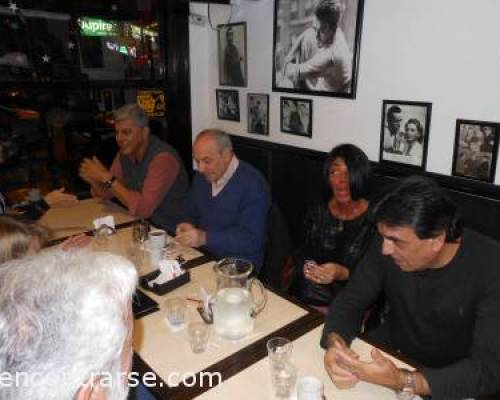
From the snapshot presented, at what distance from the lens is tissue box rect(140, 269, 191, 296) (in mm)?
1655

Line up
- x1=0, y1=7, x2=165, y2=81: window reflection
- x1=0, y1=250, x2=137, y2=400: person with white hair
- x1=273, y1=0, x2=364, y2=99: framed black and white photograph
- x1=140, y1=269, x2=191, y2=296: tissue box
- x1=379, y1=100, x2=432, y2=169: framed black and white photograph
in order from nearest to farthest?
x1=0, y1=250, x2=137, y2=400: person with white hair → x1=140, y1=269, x2=191, y2=296: tissue box → x1=379, y1=100, x2=432, y2=169: framed black and white photograph → x1=273, y1=0, x2=364, y2=99: framed black and white photograph → x1=0, y1=7, x2=165, y2=81: window reflection

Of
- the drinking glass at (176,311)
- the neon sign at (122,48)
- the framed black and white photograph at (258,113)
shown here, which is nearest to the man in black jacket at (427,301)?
the drinking glass at (176,311)

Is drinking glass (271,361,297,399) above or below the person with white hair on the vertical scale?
below

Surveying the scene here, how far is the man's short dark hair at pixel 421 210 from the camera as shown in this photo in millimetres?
1271

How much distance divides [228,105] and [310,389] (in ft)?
9.53

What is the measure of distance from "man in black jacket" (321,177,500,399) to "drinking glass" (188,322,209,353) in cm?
38

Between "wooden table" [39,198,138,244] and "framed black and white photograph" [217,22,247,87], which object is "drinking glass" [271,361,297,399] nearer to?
"wooden table" [39,198,138,244]

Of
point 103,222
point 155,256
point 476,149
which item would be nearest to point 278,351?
point 155,256

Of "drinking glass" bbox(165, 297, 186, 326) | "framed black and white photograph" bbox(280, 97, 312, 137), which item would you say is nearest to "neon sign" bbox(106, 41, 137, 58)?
"framed black and white photograph" bbox(280, 97, 312, 137)

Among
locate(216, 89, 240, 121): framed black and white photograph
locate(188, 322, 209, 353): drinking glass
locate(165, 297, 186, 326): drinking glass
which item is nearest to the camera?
locate(188, 322, 209, 353): drinking glass

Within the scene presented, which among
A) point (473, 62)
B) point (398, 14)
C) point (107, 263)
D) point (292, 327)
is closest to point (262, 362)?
point (292, 327)

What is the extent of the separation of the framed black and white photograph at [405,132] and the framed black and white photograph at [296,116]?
24.6 inches

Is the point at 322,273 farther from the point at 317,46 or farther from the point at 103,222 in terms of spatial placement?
the point at 317,46

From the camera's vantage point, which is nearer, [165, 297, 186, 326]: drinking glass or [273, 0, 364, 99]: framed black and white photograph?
[165, 297, 186, 326]: drinking glass
